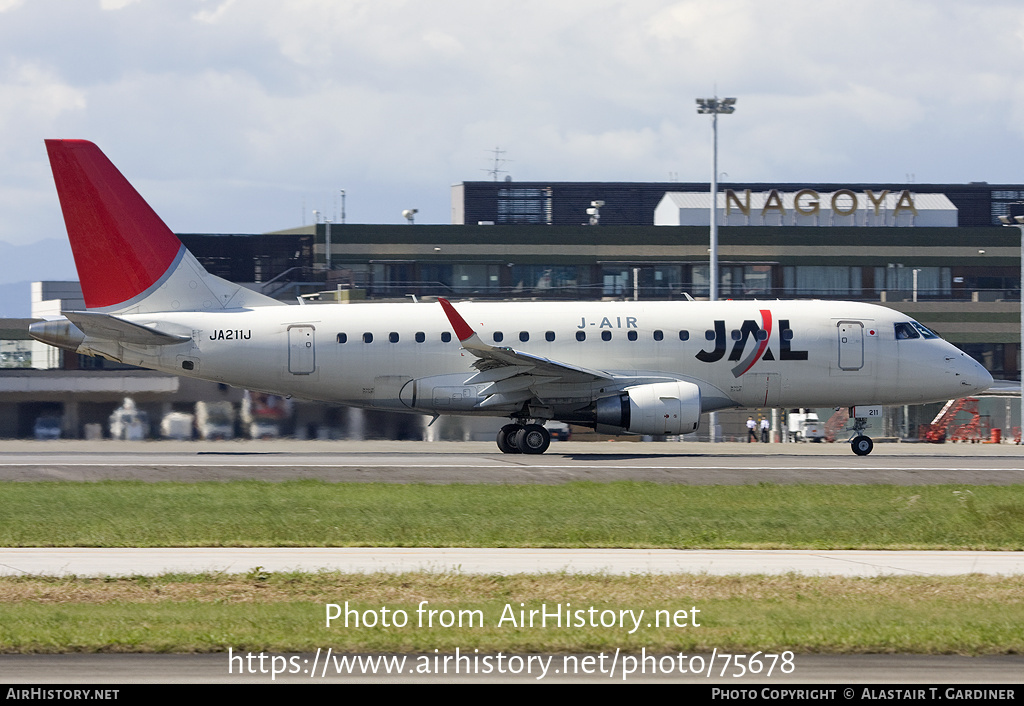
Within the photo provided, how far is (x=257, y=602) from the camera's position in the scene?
1350 centimetres

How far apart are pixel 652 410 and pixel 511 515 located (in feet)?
37.9

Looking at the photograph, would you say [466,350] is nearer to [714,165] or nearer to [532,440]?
[532,440]

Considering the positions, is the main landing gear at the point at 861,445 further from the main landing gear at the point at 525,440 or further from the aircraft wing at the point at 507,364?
the main landing gear at the point at 525,440

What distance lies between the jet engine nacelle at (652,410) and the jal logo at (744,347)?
63.8 inches

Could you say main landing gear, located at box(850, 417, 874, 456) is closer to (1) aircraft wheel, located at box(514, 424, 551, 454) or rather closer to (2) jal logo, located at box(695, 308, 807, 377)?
(2) jal logo, located at box(695, 308, 807, 377)

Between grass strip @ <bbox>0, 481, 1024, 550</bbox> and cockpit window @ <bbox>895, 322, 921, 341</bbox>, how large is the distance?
33.8 ft

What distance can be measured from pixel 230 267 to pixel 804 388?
4839 cm

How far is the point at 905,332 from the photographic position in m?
33.6

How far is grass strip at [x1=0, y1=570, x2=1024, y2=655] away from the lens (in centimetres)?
1116

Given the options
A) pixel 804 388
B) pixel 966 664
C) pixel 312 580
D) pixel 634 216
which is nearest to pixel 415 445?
pixel 804 388

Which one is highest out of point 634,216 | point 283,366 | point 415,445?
point 634,216
